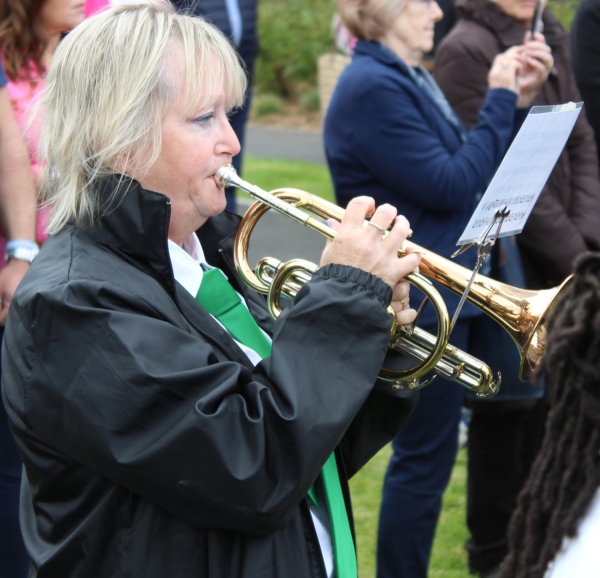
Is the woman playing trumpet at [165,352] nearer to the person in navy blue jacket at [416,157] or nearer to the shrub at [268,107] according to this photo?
the person in navy blue jacket at [416,157]

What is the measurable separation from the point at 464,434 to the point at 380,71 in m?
2.18

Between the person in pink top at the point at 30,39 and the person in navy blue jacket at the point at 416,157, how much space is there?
0.90 m

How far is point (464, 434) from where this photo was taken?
12.6ft

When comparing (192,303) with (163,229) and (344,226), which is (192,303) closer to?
(163,229)

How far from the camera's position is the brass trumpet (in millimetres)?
1659

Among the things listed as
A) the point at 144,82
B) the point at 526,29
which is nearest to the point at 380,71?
the point at 526,29

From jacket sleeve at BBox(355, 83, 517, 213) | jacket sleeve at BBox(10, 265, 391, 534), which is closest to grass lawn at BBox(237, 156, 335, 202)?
jacket sleeve at BBox(355, 83, 517, 213)

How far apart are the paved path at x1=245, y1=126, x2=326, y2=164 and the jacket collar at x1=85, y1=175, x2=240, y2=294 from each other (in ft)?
28.7

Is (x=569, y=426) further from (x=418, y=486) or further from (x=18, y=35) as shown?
(x=18, y=35)

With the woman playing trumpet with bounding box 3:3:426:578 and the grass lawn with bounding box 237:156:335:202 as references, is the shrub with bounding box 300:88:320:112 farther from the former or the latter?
the woman playing trumpet with bounding box 3:3:426:578

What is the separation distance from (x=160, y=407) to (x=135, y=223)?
1.24 feet

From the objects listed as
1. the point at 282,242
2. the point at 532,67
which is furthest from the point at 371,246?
the point at 282,242

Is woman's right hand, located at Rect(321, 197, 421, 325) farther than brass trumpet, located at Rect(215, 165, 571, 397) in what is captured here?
No

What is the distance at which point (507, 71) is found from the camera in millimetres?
2453
